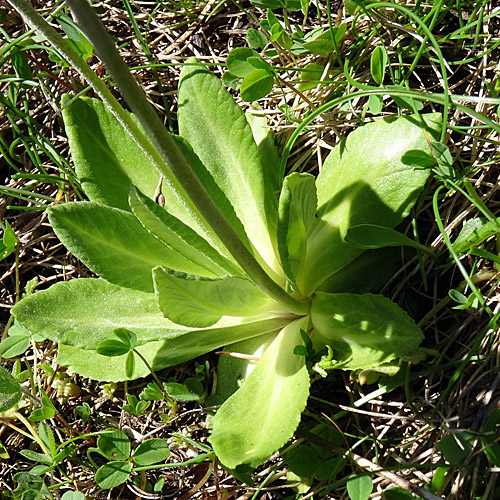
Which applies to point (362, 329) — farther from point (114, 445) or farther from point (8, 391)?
point (8, 391)

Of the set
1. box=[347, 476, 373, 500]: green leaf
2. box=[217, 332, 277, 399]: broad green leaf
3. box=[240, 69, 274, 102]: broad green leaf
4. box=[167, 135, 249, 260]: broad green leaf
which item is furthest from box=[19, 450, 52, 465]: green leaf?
box=[240, 69, 274, 102]: broad green leaf

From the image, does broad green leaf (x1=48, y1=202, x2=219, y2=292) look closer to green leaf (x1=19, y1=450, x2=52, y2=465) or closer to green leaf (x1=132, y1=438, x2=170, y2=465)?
green leaf (x1=132, y1=438, x2=170, y2=465)

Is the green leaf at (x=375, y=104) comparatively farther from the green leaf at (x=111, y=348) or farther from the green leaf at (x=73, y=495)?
the green leaf at (x=73, y=495)

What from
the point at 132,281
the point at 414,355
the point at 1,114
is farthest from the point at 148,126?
the point at 1,114

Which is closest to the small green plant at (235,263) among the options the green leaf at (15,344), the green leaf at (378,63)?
the green leaf at (378,63)

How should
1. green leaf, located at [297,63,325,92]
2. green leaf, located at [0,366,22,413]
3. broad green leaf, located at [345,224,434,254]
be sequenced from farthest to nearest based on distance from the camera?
green leaf, located at [297,63,325,92], green leaf, located at [0,366,22,413], broad green leaf, located at [345,224,434,254]

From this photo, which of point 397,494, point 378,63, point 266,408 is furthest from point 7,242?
point 397,494

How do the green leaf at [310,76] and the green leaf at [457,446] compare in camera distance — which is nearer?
the green leaf at [457,446]
